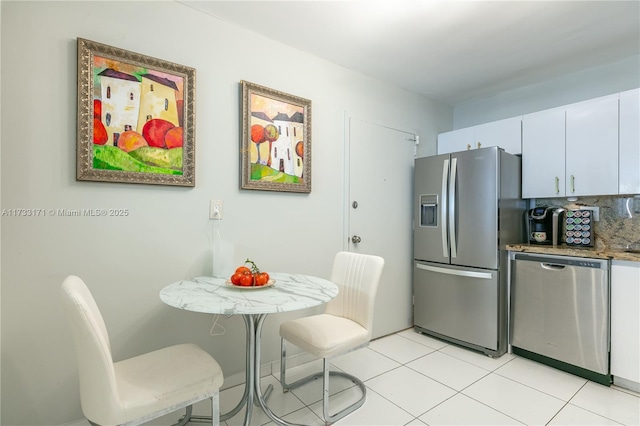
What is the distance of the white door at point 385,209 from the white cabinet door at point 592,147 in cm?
134

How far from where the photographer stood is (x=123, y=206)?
181cm

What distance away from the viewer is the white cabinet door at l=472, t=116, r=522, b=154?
9.63 feet

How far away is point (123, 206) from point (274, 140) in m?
1.10

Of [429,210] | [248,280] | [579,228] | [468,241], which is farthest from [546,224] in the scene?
[248,280]

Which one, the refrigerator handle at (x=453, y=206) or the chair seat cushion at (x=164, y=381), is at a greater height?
the refrigerator handle at (x=453, y=206)

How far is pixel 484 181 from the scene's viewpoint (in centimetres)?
267

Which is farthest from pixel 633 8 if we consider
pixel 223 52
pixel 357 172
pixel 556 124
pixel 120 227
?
pixel 120 227

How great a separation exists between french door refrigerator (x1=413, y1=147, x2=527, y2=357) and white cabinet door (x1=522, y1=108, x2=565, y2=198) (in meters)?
0.09

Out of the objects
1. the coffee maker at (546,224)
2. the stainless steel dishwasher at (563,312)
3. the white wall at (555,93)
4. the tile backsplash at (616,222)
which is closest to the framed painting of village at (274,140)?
the stainless steel dishwasher at (563,312)

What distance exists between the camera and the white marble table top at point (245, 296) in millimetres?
1333

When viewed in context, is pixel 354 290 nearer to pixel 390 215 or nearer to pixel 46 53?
pixel 390 215

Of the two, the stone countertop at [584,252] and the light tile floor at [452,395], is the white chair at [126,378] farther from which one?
the stone countertop at [584,252]

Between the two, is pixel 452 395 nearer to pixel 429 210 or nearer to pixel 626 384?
pixel 626 384

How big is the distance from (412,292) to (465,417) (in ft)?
A: 5.10
